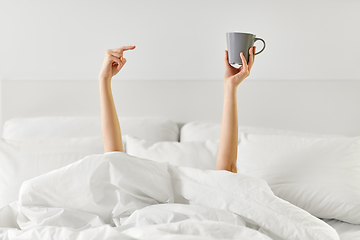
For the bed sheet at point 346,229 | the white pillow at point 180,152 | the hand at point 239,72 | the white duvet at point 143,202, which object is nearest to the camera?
the white duvet at point 143,202

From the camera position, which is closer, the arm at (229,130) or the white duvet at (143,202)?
the white duvet at (143,202)

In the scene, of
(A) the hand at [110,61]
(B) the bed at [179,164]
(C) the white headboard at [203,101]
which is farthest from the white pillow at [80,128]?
(A) the hand at [110,61]

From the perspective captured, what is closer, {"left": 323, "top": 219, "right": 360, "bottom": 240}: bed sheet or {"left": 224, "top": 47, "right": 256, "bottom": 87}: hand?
{"left": 323, "top": 219, "right": 360, "bottom": 240}: bed sheet

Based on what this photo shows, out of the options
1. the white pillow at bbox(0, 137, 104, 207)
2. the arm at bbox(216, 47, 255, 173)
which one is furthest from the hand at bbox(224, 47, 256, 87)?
the white pillow at bbox(0, 137, 104, 207)

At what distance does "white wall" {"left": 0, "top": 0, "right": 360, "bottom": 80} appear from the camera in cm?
213

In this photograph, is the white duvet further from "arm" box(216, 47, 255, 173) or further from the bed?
"arm" box(216, 47, 255, 173)

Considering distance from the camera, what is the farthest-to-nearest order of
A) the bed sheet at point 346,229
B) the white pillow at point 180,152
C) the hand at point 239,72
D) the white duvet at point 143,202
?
the white pillow at point 180,152 < the hand at point 239,72 < the bed sheet at point 346,229 < the white duvet at point 143,202

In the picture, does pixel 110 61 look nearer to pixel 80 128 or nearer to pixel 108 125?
pixel 108 125

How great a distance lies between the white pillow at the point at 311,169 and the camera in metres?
1.57

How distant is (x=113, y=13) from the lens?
227 cm

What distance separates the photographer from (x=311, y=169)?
65.2 inches

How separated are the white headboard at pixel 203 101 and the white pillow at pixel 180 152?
366 mm

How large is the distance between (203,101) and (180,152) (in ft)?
1.57

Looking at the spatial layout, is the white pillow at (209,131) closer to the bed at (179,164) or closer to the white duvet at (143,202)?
the bed at (179,164)
